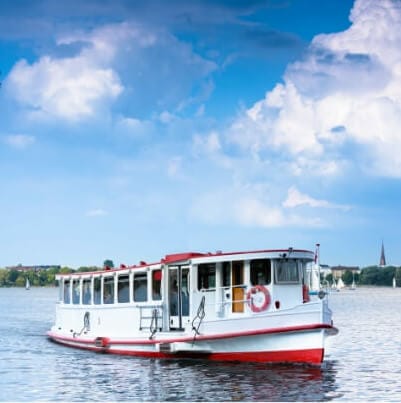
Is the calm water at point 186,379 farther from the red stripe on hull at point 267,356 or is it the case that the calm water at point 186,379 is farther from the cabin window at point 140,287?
the cabin window at point 140,287

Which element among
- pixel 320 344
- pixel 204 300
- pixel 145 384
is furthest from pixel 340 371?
pixel 145 384

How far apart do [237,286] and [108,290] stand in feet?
30.7

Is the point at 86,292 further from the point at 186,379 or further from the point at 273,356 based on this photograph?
the point at 273,356

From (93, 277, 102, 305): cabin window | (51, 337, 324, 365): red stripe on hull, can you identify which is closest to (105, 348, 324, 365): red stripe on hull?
(51, 337, 324, 365): red stripe on hull

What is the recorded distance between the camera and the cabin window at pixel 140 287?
3794 centimetres

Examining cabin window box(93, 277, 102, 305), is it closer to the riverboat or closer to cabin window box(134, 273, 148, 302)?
the riverboat

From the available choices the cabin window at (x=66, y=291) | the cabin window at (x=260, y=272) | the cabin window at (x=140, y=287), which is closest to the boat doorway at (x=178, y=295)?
the cabin window at (x=140, y=287)

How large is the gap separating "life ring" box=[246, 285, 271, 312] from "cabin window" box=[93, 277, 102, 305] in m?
10.9

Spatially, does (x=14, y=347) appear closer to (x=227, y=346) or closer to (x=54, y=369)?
(x=54, y=369)

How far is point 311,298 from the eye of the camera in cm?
3588

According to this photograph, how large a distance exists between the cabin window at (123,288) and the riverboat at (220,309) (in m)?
0.05

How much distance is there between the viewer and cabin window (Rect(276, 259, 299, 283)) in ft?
111

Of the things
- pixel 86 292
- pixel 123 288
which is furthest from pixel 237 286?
pixel 86 292

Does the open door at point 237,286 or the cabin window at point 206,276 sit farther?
the cabin window at point 206,276
